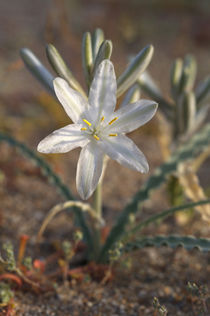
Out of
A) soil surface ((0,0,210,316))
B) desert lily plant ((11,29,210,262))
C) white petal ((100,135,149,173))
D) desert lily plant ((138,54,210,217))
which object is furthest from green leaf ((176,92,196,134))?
white petal ((100,135,149,173))

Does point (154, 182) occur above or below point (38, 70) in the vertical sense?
below

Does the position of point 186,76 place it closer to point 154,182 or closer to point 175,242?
point 154,182

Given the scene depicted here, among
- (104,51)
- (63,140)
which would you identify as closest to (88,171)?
(63,140)

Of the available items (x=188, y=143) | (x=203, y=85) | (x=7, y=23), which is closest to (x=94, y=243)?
(x=188, y=143)

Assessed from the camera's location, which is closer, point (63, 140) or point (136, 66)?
point (63, 140)

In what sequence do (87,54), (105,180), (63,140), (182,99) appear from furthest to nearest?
(105,180) < (182,99) < (87,54) < (63,140)

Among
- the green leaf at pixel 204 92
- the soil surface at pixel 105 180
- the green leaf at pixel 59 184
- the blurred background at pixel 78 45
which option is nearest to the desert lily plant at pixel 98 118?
the green leaf at pixel 59 184

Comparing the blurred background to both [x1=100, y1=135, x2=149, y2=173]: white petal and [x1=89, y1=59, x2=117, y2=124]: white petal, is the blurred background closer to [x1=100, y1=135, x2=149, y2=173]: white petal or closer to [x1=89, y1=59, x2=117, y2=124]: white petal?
[x1=89, y1=59, x2=117, y2=124]: white petal

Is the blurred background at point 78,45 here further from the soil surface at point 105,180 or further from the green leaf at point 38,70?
the green leaf at point 38,70
